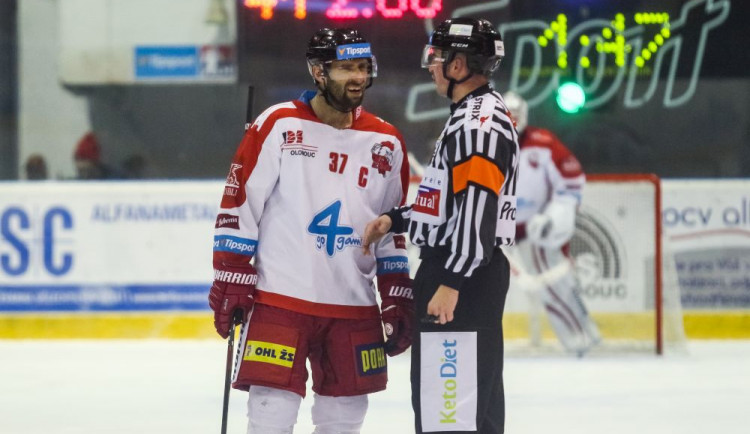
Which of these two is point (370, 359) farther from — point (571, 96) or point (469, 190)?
point (571, 96)

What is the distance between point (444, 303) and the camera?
2.75 meters

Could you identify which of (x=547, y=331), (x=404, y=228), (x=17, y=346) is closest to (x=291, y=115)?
(x=404, y=228)

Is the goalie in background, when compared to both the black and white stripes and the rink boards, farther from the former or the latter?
the black and white stripes

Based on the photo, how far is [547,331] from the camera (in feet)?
20.6

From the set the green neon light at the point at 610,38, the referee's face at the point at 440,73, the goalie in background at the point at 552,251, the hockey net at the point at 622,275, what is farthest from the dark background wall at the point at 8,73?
the referee's face at the point at 440,73

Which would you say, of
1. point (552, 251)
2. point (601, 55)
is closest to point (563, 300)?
point (552, 251)

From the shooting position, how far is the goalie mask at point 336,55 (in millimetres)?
2986

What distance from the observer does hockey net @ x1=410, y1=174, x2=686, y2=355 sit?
6297 mm

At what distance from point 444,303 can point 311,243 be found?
397 mm

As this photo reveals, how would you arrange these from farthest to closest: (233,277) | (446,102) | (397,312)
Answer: (446,102)
(397,312)
(233,277)

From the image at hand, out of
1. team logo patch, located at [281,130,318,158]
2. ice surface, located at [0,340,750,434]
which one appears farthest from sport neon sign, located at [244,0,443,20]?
team logo patch, located at [281,130,318,158]

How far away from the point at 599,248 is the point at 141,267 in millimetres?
2361

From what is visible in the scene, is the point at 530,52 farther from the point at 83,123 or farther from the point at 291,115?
the point at 291,115

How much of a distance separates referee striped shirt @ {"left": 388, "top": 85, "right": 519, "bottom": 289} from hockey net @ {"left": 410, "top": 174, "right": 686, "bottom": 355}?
3.43 metres
